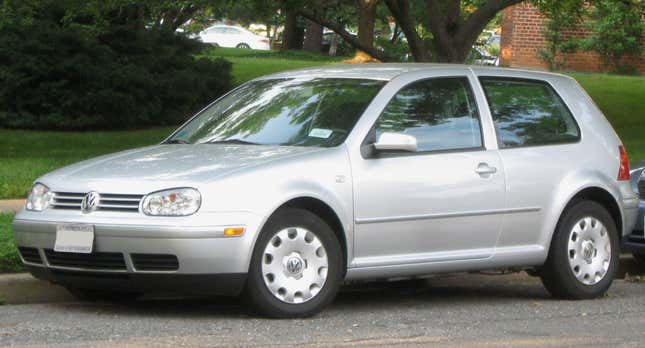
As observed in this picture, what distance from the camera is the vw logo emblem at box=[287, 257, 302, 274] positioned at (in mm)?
7324

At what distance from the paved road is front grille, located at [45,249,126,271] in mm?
320

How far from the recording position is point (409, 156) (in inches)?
311

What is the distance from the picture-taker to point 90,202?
7.23m

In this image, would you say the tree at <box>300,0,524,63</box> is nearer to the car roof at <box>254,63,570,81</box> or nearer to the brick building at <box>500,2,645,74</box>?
the car roof at <box>254,63,570,81</box>

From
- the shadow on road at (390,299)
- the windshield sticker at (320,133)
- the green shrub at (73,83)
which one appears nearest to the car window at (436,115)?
the windshield sticker at (320,133)

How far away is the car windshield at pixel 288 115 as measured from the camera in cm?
793

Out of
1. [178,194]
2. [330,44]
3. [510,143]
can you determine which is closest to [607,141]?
[510,143]

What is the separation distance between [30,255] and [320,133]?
1.88 metres

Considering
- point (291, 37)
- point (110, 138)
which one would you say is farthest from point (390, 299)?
point (291, 37)

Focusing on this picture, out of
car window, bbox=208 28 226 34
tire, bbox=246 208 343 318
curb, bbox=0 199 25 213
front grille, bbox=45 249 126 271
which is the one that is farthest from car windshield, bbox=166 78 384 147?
car window, bbox=208 28 226 34

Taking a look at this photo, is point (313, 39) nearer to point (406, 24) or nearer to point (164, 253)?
point (406, 24)

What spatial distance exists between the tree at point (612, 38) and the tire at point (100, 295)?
22.8 m

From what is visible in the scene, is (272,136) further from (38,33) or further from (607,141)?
(38,33)

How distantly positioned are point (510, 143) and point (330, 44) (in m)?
38.3
